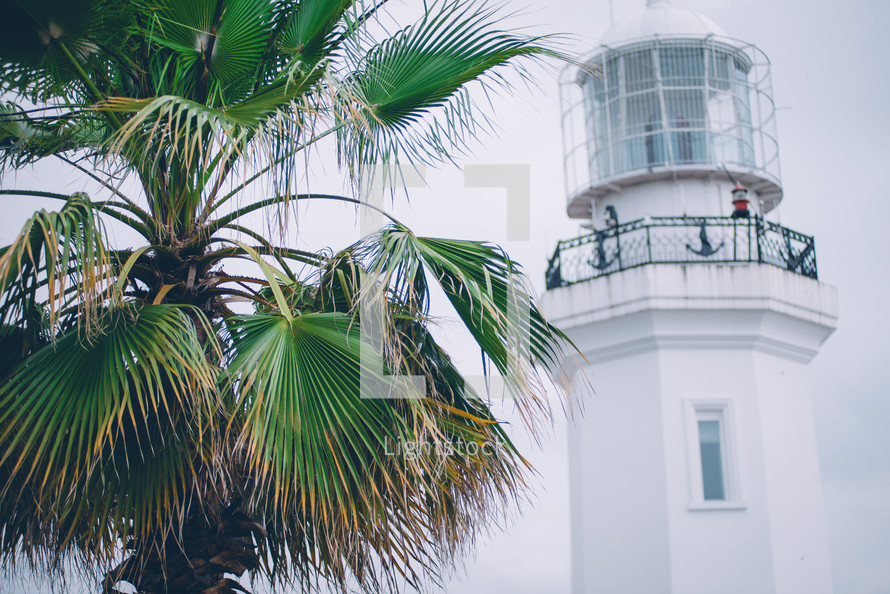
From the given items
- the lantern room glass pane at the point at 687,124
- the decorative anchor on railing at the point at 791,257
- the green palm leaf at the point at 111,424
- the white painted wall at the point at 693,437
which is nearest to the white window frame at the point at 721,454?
the white painted wall at the point at 693,437

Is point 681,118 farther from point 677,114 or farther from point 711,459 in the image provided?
point 711,459

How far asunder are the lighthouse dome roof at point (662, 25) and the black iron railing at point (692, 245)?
266 centimetres

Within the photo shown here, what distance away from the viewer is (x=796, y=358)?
1136 cm

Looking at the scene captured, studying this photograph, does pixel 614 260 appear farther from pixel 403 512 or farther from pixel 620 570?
pixel 403 512

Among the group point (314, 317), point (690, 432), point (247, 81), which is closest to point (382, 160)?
point (247, 81)

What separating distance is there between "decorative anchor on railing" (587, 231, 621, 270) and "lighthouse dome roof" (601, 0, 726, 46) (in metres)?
2.85

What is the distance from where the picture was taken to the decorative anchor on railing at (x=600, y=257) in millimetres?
11477

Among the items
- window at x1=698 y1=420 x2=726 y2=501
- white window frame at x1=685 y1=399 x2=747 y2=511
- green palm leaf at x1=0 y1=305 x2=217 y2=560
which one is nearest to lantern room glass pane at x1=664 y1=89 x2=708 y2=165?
white window frame at x1=685 y1=399 x2=747 y2=511

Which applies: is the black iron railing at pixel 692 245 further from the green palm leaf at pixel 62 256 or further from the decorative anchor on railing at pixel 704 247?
the green palm leaf at pixel 62 256

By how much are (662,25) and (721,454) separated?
5.73m

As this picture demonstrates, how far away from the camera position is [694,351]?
35.3 ft

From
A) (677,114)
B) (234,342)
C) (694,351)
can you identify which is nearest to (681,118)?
(677,114)

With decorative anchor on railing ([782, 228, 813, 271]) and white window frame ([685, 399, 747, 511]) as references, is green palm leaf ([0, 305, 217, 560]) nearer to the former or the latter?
white window frame ([685, 399, 747, 511])

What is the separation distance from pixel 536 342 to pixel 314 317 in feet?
4.11
